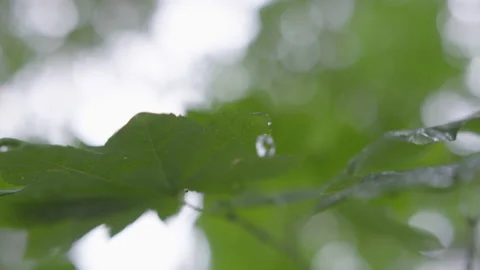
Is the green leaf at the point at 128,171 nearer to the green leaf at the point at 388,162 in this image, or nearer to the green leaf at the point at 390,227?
the green leaf at the point at 388,162

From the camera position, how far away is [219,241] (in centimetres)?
143

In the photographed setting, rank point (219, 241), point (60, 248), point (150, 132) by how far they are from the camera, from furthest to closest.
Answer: point (219, 241) → point (60, 248) → point (150, 132)

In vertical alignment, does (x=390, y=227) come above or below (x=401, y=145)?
below

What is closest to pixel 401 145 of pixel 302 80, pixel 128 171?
pixel 128 171

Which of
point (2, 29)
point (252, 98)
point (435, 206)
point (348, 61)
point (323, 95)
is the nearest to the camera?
point (252, 98)

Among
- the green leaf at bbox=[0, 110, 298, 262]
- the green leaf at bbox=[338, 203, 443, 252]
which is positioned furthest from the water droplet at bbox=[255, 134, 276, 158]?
the green leaf at bbox=[338, 203, 443, 252]

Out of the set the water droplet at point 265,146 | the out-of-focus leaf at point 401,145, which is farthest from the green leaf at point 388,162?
the water droplet at point 265,146

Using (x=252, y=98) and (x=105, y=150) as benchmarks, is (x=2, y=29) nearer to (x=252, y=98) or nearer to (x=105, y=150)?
(x=252, y=98)

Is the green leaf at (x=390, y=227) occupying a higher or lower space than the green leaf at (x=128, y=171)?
lower

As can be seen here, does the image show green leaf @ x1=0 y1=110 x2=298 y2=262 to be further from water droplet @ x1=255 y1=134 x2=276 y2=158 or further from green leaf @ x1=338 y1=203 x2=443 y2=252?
green leaf @ x1=338 y1=203 x2=443 y2=252

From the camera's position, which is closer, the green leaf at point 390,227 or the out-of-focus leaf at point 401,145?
the out-of-focus leaf at point 401,145

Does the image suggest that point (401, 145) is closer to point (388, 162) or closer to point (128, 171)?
point (388, 162)

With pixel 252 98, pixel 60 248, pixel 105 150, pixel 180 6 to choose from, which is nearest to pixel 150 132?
pixel 105 150

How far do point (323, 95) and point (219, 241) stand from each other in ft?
2.06
